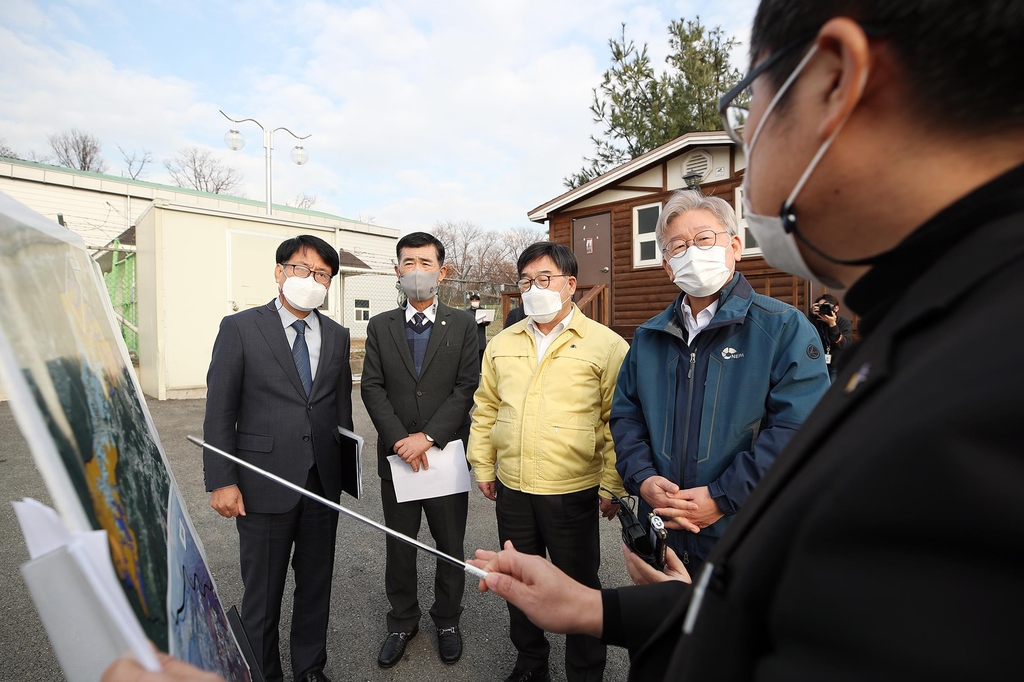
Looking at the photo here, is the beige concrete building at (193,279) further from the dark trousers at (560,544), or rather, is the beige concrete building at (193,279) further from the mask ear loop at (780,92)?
the mask ear loop at (780,92)

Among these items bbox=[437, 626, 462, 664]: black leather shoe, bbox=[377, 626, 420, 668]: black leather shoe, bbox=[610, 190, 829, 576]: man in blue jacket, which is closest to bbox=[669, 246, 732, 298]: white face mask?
bbox=[610, 190, 829, 576]: man in blue jacket

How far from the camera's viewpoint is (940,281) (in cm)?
58

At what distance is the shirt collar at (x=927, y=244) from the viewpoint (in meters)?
0.57

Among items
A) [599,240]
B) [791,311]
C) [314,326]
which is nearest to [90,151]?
[599,240]

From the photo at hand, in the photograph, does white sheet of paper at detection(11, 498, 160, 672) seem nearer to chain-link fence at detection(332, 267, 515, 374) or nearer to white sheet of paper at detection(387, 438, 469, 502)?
white sheet of paper at detection(387, 438, 469, 502)

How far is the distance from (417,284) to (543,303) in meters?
0.91

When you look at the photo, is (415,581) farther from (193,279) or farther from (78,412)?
(193,279)

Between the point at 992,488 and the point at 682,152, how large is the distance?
12.2 m

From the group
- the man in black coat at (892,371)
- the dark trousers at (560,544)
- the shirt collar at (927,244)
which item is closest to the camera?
the man in black coat at (892,371)

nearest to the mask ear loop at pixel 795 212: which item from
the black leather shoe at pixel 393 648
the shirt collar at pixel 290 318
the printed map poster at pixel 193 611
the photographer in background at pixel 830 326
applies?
the printed map poster at pixel 193 611

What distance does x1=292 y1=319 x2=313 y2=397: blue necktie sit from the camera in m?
2.74

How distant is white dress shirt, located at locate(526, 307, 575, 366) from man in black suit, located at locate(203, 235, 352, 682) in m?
1.07

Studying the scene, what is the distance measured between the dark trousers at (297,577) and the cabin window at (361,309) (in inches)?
768

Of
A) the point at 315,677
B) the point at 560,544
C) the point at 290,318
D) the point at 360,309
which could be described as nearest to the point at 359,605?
the point at 315,677
